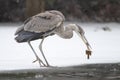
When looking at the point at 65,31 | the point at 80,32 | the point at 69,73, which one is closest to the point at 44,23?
the point at 65,31

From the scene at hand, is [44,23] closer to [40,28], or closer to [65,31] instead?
[40,28]

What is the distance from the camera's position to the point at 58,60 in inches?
391

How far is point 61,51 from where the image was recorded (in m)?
11.0

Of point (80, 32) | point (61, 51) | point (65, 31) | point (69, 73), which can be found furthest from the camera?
point (61, 51)

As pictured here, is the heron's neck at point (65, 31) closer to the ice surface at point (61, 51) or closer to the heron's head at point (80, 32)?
the heron's head at point (80, 32)

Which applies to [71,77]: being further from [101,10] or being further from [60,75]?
[101,10]

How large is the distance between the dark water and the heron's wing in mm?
785

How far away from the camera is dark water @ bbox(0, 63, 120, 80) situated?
27.9 ft

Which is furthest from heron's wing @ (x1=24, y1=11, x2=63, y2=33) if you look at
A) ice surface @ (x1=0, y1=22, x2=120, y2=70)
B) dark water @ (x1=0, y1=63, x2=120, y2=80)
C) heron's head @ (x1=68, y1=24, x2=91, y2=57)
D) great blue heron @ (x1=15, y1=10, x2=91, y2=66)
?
dark water @ (x1=0, y1=63, x2=120, y2=80)

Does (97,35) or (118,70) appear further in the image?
(97,35)

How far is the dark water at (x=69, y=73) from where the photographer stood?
8508mm

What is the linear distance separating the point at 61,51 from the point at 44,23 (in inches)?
56.6

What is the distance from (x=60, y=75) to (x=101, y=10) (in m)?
10.4

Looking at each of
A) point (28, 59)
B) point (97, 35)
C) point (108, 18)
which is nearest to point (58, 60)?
point (28, 59)
